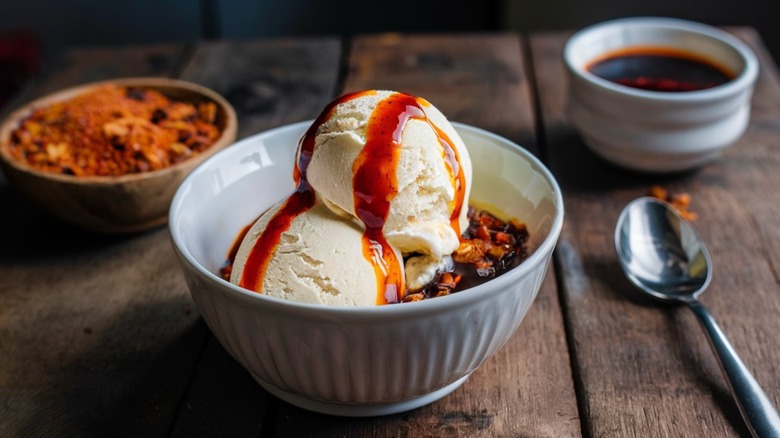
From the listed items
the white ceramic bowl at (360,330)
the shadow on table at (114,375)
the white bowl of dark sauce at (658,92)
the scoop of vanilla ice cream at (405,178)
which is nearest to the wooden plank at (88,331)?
the shadow on table at (114,375)

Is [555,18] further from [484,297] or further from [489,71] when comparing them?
[484,297]

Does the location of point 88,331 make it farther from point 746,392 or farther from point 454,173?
point 746,392

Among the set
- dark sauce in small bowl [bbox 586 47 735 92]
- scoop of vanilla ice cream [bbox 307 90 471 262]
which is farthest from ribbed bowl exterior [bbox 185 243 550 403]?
dark sauce in small bowl [bbox 586 47 735 92]

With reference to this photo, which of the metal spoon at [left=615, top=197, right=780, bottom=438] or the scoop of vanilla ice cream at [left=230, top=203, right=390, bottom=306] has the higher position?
the scoop of vanilla ice cream at [left=230, top=203, right=390, bottom=306]

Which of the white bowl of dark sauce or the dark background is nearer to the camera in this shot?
the white bowl of dark sauce

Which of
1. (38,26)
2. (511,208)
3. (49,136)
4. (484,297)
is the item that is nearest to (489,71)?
(511,208)

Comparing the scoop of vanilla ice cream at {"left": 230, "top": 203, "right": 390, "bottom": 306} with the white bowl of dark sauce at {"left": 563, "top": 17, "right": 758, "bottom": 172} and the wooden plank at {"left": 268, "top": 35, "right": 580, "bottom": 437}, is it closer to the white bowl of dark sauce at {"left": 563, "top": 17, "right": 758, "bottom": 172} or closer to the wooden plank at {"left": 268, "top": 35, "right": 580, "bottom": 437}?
the wooden plank at {"left": 268, "top": 35, "right": 580, "bottom": 437}

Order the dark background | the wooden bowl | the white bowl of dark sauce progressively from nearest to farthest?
the wooden bowl
the white bowl of dark sauce
the dark background

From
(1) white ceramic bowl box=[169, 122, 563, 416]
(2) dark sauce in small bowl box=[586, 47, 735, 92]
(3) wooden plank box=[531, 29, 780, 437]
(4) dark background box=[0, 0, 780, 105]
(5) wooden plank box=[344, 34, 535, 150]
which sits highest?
(1) white ceramic bowl box=[169, 122, 563, 416]
